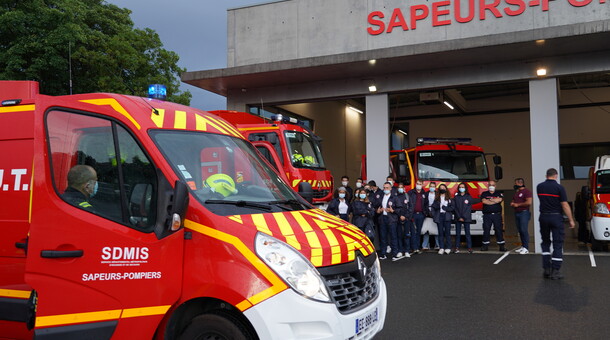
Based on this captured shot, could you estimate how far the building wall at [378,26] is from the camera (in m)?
12.0

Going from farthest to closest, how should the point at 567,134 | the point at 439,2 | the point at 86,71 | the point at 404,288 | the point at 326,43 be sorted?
the point at 567,134 → the point at 86,71 → the point at 326,43 → the point at 439,2 → the point at 404,288

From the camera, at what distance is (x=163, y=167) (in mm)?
3729

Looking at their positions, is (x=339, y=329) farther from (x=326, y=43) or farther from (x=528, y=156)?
(x=528, y=156)

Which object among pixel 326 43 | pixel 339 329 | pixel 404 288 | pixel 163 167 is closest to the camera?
pixel 339 329

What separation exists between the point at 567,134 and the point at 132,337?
23.3 metres

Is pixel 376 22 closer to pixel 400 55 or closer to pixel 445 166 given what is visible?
pixel 400 55

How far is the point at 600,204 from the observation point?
11398mm

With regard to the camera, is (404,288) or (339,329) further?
(404,288)

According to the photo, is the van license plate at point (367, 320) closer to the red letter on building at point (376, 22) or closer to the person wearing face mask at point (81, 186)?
the person wearing face mask at point (81, 186)

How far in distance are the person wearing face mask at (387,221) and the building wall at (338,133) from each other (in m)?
7.48

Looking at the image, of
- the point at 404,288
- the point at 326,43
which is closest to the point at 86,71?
the point at 326,43

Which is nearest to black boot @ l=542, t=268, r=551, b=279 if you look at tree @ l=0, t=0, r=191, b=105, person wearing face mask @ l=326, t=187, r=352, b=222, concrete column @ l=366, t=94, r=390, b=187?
person wearing face mask @ l=326, t=187, r=352, b=222

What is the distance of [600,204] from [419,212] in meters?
4.04

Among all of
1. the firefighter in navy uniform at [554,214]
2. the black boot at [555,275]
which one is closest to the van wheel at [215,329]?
the firefighter in navy uniform at [554,214]
